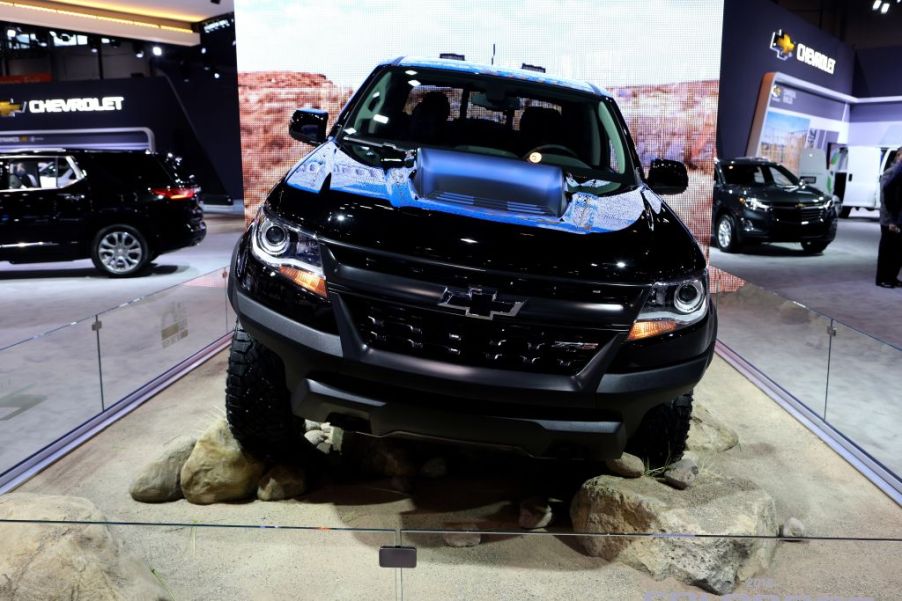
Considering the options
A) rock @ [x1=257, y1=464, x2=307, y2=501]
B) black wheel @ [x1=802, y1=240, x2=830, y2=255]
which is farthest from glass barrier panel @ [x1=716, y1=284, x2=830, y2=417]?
black wheel @ [x1=802, y1=240, x2=830, y2=255]

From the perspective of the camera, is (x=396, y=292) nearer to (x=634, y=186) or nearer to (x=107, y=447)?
(x=634, y=186)

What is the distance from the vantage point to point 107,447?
3127 mm

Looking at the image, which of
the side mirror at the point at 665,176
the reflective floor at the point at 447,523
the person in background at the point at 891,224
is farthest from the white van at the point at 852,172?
the side mirror at the point at 665,176

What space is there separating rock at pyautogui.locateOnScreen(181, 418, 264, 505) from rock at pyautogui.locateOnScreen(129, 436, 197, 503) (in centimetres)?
6

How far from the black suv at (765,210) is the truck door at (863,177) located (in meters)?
6.51

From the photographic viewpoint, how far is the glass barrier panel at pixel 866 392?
3.32 metres

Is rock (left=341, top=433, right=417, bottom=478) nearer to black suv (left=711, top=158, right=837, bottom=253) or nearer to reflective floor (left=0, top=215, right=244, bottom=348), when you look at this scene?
reflective floor (left=0, top=215, right=244, bottom=348)

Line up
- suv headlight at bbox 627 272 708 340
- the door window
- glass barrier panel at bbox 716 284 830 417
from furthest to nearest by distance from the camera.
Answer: the door window < glass barrier panel at bbox 716 284 830 417 < suv headlight at bbox 627 272 708 340

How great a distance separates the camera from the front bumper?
1.95 meters

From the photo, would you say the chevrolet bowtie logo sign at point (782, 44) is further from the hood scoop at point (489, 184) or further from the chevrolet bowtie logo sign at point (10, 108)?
the chevrolet bowtie logo sign at point (10, 108)

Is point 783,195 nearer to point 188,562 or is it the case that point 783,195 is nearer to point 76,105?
point 188,562

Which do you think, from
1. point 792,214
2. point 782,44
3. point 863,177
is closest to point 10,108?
point 782,44

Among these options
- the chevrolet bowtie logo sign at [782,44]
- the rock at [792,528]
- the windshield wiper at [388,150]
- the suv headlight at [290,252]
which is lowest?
the rock at [792,528]

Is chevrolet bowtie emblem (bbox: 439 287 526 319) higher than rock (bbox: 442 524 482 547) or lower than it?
higher
